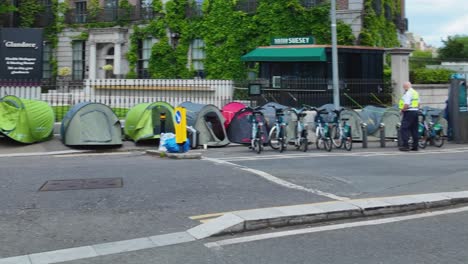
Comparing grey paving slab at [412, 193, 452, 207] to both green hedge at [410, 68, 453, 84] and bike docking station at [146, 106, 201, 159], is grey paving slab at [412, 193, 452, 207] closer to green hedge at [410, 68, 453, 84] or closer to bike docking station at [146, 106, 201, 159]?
bike docking station at [146, 106, 201, 159]

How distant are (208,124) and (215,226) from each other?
9533mm

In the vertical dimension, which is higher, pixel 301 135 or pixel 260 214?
pixel 301 135

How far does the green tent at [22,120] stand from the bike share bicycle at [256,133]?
5.78 metres

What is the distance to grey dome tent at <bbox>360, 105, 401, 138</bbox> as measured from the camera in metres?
18.1

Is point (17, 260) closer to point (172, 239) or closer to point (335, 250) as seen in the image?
point (172, 239)

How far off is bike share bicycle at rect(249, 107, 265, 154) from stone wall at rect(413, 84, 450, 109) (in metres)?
13.9

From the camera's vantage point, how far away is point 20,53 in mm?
17766

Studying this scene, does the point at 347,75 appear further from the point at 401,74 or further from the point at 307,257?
the point at 307,257

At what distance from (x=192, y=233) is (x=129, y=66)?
104ft

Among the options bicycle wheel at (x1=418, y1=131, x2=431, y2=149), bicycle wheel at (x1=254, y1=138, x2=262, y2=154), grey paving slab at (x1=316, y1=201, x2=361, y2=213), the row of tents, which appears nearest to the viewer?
grey paving slab at (x1=316, y1=201, x2=361, y2=213)

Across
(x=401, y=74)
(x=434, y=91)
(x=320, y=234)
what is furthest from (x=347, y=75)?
(x=320, y=234)

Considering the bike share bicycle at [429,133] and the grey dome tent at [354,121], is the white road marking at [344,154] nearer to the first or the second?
the bike share bicycle at [429,133]

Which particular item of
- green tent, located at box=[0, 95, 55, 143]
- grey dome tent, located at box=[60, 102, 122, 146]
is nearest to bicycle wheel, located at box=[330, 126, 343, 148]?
grey dome tent, located at box=[60, 102, 122, 146]

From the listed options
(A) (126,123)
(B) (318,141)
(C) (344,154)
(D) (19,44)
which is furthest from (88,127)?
(C) (344,154)
